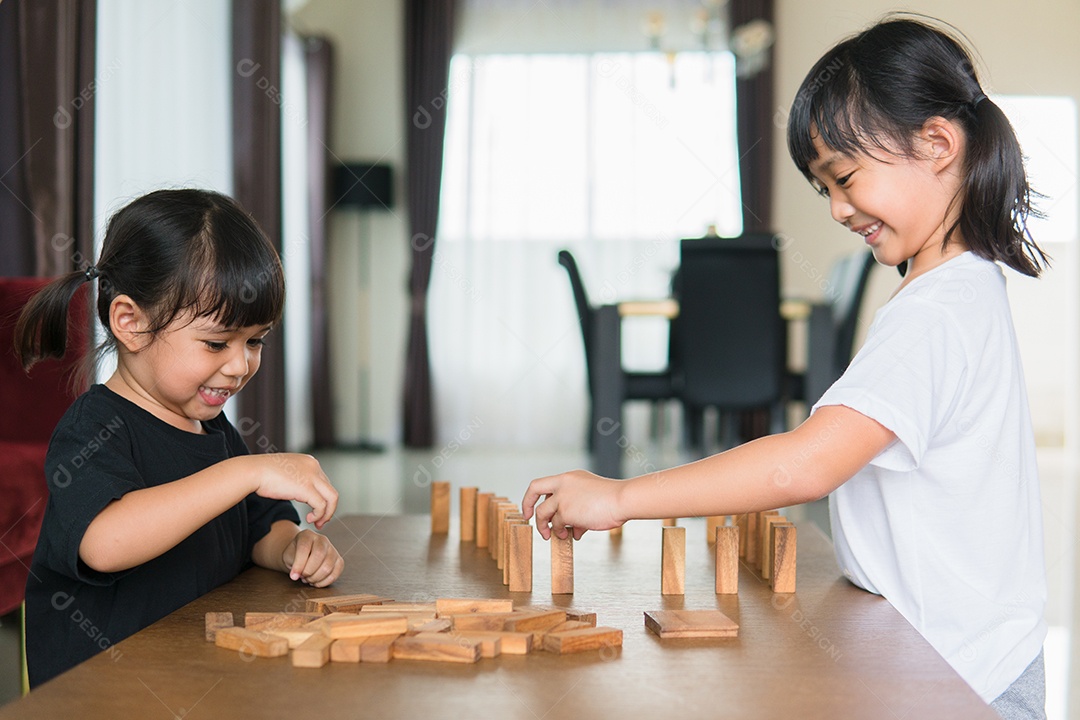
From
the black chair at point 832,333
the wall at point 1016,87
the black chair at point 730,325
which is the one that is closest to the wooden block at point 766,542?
the black chair at point 730,325

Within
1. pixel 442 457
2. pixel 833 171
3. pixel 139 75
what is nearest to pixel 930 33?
pixel 833 171

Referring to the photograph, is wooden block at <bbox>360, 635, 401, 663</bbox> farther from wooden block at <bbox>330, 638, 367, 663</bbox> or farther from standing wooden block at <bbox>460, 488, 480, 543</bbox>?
standing wooden block at <bbox>460, 488, 480, 543</bbox>

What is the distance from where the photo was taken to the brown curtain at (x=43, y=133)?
255cm

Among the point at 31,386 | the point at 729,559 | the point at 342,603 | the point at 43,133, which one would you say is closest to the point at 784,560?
the point at 729,559

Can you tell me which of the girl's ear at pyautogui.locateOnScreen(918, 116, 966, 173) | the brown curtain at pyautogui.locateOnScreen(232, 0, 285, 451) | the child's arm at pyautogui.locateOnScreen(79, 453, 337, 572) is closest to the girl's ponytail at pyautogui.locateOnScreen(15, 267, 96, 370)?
the child's arm at pyautogui.locateOnScreen(79, 453, 337, 572)

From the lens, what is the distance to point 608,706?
568 millimetres

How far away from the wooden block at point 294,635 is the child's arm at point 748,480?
0.27m

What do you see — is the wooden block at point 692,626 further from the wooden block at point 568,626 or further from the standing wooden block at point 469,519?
the standing wooden block at point 469,519

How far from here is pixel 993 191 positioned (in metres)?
0.94

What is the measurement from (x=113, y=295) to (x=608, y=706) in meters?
0.73

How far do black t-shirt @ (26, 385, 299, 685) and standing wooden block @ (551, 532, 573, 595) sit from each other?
37cm

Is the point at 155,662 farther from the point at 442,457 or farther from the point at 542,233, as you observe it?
the point at 542,233

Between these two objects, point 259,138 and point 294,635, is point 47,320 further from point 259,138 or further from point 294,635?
point 259,138

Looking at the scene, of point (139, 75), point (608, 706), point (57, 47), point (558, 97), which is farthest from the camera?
point (558, 97)
